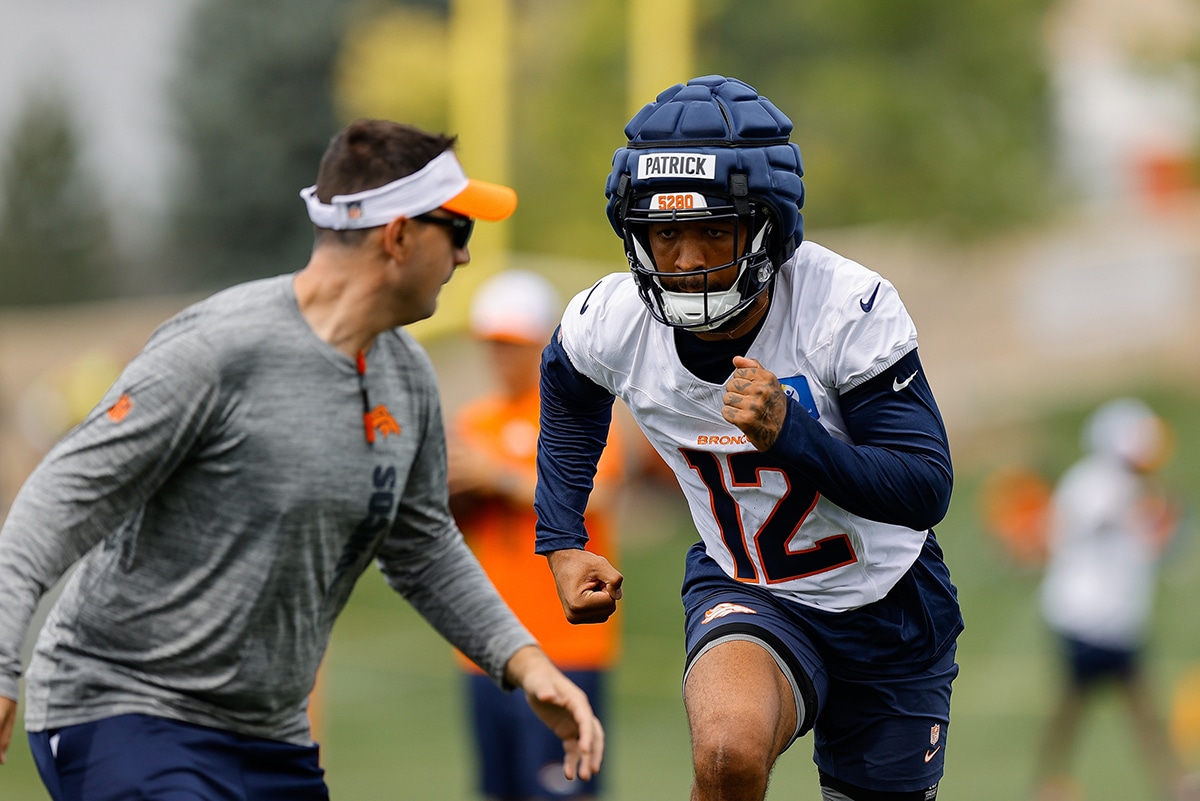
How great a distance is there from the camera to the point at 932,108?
16.0 meters

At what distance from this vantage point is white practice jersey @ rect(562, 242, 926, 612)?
11.4 ft

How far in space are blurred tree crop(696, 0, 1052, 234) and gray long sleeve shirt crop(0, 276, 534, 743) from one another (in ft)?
42.4

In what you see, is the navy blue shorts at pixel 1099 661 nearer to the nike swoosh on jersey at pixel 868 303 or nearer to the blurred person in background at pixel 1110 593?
the blurred person in background at pixel 1110 593

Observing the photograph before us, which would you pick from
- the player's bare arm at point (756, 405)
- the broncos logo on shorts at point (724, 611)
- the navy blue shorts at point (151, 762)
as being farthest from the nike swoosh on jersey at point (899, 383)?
the navy blue shorts at point (151, 762)

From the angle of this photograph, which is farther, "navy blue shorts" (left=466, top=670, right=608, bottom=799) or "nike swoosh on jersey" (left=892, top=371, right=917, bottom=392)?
"navy blue shorts" (left=466, top=670, right=608, bottom=799)

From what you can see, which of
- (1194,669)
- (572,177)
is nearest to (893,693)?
(1194,669)

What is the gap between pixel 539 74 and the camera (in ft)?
58.6

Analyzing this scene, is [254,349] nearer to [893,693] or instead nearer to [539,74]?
[893,693]

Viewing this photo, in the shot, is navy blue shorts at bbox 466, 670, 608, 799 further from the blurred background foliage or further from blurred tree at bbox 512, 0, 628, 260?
the blurred background foliage

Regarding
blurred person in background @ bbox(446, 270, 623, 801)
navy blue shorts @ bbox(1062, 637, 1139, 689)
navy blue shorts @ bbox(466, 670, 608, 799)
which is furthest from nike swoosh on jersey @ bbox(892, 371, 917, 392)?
navy blue shorts @ bbox(1062, 637, 1139, 689)

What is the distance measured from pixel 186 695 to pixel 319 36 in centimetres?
2349

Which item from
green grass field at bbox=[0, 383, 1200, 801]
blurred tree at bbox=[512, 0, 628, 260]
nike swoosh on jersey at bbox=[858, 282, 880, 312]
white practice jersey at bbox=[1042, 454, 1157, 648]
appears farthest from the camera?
blurred tree at bbox=[512, 0, 628, 260]

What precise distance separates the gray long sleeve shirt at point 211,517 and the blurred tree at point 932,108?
42.4 feet

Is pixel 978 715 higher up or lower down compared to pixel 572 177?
lower down
